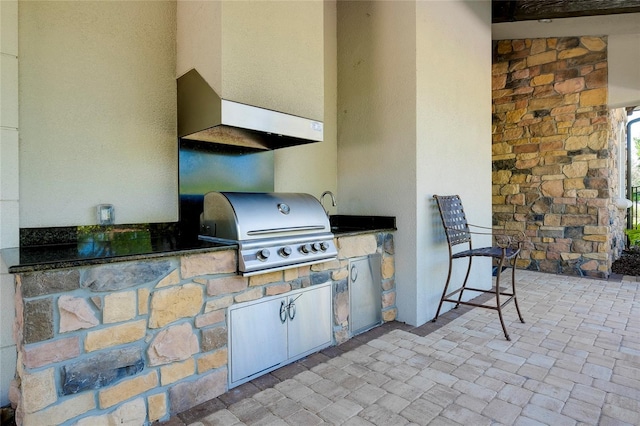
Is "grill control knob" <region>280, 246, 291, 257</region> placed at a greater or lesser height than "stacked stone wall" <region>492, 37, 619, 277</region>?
lesser

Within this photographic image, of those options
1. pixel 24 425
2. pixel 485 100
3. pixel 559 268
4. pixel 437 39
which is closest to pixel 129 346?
pixel 24 425

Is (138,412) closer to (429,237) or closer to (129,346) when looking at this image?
(129,346)

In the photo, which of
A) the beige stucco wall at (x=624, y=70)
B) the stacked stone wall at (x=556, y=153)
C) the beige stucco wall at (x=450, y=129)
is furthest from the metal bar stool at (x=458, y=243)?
the beige stucco wall at (x=624, y=70)

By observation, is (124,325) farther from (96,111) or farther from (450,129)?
(450,129)

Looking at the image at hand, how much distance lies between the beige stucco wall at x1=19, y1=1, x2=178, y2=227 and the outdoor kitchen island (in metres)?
0.25

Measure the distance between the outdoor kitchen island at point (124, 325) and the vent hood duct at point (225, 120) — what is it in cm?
75

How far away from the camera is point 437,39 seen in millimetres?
3258

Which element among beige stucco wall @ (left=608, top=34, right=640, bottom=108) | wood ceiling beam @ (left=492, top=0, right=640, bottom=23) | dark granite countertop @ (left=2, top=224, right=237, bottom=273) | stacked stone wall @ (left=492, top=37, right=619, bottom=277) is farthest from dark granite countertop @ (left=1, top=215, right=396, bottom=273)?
beige stucco wall @ (left=608, top=34, right=640, bottom=108)

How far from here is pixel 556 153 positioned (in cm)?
505

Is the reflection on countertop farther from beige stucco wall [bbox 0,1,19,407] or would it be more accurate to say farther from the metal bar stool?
beige stucco wall [bbox 0,1,19,407]

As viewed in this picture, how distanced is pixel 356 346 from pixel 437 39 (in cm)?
275

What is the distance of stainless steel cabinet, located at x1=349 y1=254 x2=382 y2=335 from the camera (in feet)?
9.30

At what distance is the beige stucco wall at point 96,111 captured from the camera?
198 centimetres

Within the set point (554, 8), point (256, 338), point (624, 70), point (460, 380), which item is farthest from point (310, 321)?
point (624, 70)
